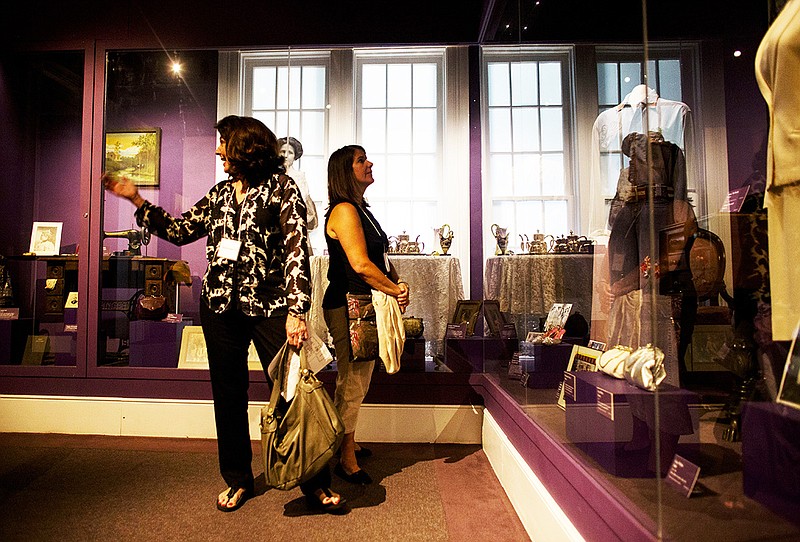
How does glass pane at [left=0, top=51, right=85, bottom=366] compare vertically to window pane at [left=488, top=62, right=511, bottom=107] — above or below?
below

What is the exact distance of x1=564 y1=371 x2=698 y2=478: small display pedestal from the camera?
1102 millimetres

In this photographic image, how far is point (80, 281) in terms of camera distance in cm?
307

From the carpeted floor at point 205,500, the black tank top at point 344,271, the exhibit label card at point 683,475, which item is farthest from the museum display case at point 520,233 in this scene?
the black tank top at point 344,271

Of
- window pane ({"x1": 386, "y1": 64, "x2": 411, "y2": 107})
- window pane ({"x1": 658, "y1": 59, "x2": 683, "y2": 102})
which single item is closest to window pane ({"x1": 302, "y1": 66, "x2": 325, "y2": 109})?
window pane ({"x1": 386, "y1": 64, "x2": 411, "y2": 107})

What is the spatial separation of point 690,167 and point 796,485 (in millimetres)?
660

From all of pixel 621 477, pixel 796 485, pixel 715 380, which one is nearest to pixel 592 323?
pixel 715 380

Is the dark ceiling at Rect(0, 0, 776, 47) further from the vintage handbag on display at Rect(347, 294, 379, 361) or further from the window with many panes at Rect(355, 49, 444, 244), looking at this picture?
the vintage handbag on display at Rect(347, 294, 379, 361)

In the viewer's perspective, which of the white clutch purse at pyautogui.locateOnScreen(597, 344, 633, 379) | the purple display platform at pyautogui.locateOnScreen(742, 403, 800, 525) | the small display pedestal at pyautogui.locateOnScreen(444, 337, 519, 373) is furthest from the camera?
the small display pedestal at pyautogui.locateOnScreen(444, 337, 519, 373)

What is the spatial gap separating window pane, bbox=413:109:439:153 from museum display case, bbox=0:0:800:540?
0.05 ft

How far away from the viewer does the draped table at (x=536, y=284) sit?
1.82 meters

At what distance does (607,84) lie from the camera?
1449 mm

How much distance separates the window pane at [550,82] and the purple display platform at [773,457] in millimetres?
1336

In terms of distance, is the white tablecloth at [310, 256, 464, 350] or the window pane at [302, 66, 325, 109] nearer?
the white tablecloth at [310, 256, 464, 350]

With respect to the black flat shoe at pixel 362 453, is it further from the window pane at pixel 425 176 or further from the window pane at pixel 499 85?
the window pane at pixel 425 176
